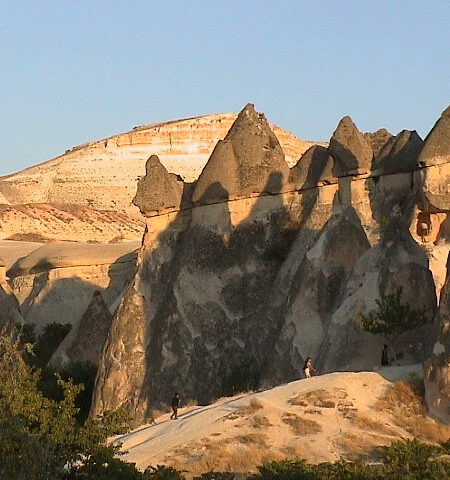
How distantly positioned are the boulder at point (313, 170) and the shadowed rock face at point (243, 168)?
13.7 inches

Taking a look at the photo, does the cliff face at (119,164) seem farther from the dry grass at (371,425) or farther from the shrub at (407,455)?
the shrub at (407,455)

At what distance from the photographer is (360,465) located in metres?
13.4

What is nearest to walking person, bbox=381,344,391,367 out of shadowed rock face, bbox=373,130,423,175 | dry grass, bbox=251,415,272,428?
dry grass, bbox=251,415,272,428

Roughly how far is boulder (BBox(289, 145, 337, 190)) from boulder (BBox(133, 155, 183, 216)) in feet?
8.85

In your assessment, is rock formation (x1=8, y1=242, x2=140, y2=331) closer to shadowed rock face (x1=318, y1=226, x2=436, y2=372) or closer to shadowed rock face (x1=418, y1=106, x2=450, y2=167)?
shadowed rock face (x1=318, y1=226, x2=436, y2=372)

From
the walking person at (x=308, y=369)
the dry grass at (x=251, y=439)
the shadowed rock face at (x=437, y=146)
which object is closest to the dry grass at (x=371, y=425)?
the dry grass at (x=251, y=439)

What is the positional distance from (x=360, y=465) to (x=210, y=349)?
1034cm

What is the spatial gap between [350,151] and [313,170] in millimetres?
1417

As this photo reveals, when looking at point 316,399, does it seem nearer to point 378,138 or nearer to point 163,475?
point 163,475

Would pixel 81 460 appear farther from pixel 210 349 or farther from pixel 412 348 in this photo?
pixel 210 349

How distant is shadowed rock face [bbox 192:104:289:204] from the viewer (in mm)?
24484

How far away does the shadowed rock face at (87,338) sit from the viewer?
30.9 metres

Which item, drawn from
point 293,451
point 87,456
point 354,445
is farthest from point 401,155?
point 87,456

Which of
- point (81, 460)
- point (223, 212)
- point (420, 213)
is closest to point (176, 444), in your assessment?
point (81, 460)
